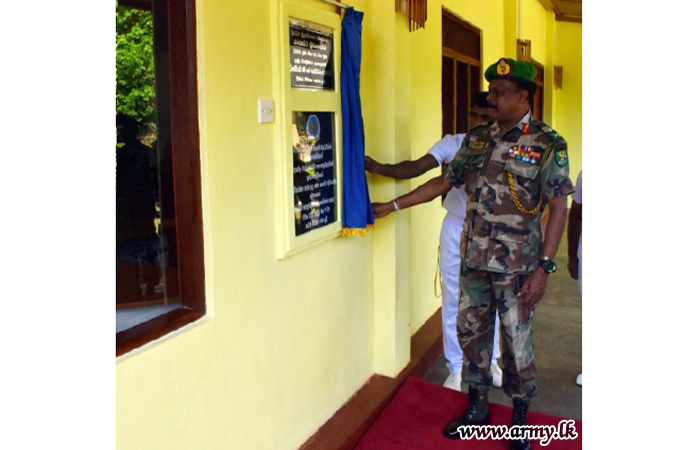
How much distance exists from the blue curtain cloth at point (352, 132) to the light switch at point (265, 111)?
644 millimetres

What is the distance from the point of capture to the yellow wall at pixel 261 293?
2.11 metres

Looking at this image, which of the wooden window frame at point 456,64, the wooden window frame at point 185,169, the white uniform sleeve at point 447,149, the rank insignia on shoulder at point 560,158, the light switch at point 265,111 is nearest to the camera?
the wooden window frame at point 185,169

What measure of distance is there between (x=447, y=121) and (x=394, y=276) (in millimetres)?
2405

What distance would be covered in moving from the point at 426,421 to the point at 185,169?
214cm

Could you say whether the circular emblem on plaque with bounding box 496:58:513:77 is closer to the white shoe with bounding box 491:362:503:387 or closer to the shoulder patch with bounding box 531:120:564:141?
the shoulder patch with bounding box 531:120:564:141

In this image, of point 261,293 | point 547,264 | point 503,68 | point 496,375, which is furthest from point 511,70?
point 496,375

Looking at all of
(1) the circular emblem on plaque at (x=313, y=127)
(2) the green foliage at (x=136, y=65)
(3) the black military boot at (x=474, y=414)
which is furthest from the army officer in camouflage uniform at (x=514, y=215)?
(2) the green foliage at (x=136, y=65)

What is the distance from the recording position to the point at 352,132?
3172mm

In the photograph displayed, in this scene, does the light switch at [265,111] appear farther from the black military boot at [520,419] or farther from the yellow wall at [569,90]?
the yellow wall at [569,90]
